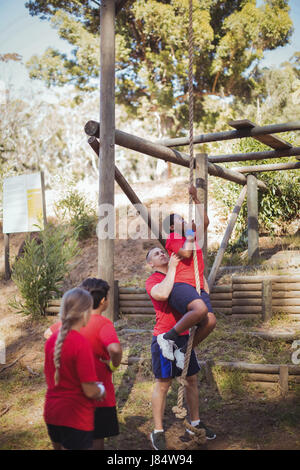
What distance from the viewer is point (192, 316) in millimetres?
3459

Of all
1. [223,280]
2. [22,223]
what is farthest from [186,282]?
[22,223]

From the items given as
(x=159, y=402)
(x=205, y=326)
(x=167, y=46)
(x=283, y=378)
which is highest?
(x=167, y=46)

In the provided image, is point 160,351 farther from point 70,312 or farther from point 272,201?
point 272,201

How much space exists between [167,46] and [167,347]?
15.7 metres

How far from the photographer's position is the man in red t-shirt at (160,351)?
3465mm

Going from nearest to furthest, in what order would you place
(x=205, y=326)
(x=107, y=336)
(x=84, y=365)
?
(x=84, y=365) < (x=107, y=336) < (x=205, y=326)

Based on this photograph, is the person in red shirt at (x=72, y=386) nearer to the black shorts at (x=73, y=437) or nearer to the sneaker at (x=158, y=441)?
the black shorts at (x=73, y=437)

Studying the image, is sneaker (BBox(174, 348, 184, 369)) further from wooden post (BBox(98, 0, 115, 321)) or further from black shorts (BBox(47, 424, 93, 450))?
black shorts (BBox(47, 424, 93, 450))

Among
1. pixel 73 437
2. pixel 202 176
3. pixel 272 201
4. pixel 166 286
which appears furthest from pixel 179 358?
pixel 272 201

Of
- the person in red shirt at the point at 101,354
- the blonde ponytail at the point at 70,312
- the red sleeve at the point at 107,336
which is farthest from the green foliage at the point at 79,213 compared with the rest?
the blonde ponytail at the point at 70,312

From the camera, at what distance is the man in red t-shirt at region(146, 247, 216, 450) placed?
346cm

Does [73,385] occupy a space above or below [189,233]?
below

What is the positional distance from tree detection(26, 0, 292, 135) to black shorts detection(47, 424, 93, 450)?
1620 centimetres

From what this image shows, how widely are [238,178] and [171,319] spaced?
16.4 ft
